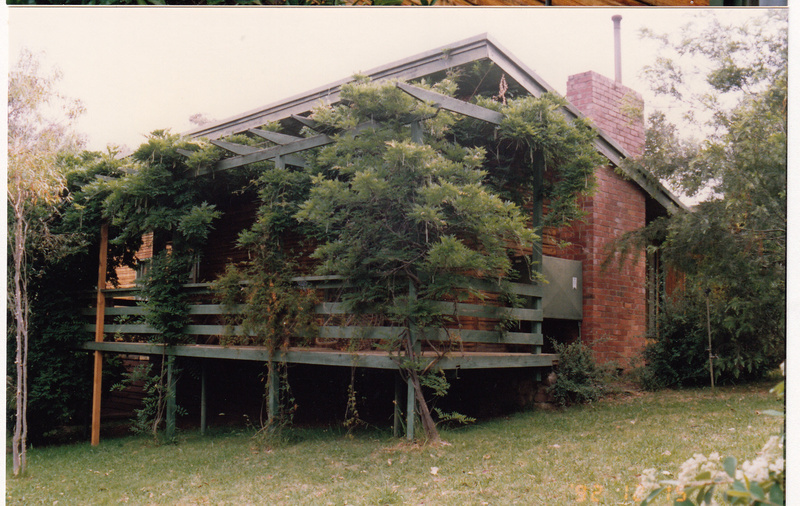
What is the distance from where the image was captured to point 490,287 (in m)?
4.20

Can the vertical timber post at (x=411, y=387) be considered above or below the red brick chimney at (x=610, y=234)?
below

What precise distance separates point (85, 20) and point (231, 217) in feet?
7.03

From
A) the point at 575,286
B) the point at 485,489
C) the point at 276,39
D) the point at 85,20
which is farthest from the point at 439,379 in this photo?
the point at 85,20

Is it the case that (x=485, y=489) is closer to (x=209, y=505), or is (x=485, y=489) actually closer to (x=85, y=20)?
(x=209, y=505)

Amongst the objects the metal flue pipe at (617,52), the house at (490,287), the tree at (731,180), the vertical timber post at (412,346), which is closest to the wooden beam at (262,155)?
Answer: the house at (490,287)

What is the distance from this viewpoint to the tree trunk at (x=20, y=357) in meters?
2.72

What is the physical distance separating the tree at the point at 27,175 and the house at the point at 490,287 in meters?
0.79

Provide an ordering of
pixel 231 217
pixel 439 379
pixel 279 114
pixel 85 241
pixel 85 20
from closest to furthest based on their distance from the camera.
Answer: pixel 85 20, pixel 85 241, pixel 439 379, pixel 279 114, pixel 231 217

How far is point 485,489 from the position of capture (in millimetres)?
2672

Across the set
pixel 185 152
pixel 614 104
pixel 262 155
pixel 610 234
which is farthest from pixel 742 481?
→ pixel 262 155

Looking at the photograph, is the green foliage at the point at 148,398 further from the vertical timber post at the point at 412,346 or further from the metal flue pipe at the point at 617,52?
the metal flue pipe at the point at 617,52

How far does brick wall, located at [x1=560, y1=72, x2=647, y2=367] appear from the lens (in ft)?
10.6

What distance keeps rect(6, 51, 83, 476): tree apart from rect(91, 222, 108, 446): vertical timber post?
0.72 m

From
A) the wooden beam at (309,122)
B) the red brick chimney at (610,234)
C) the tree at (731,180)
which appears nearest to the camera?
the tree at (731,180)
